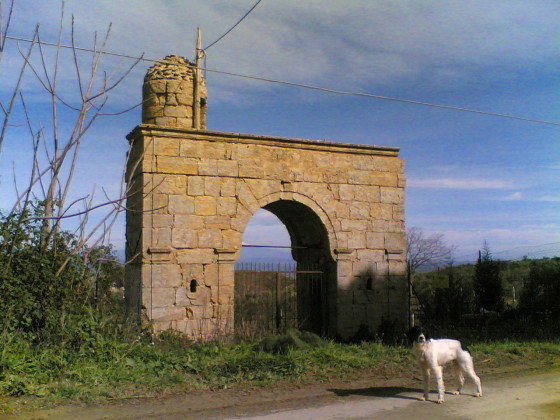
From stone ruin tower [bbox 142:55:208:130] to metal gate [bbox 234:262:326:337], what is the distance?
3436 millimetres

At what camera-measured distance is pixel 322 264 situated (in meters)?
11.2

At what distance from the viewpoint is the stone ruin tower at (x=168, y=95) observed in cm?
1093

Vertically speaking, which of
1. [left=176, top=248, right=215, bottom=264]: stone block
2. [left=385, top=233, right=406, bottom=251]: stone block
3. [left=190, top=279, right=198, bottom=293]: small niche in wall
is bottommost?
[left=190, top=279, right=198, bottom=293]: small niche in wall

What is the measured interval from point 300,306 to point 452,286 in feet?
23.7

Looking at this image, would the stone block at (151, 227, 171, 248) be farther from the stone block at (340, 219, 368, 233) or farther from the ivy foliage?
the stone block at (340, 219, 368, 233)

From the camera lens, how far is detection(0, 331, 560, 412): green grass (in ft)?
20.8

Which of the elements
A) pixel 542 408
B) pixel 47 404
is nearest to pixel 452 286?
pixel 542 408

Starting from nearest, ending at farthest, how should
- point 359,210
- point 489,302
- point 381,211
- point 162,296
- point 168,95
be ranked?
point 162,296
point 168,95
point 359,210
point 381,211
point 489,302

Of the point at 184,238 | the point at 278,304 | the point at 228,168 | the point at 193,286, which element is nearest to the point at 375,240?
the point at 278,304

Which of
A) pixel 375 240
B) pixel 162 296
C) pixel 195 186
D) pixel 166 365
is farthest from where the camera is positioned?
pixel 375 240

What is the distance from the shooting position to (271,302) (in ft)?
34.6

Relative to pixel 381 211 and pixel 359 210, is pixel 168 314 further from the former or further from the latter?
pixel 381 211

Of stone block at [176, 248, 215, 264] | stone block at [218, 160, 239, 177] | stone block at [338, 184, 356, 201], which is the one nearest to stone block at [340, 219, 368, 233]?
stone block at [338, 184, 356, 201]

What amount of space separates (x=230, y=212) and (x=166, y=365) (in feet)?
11.0
